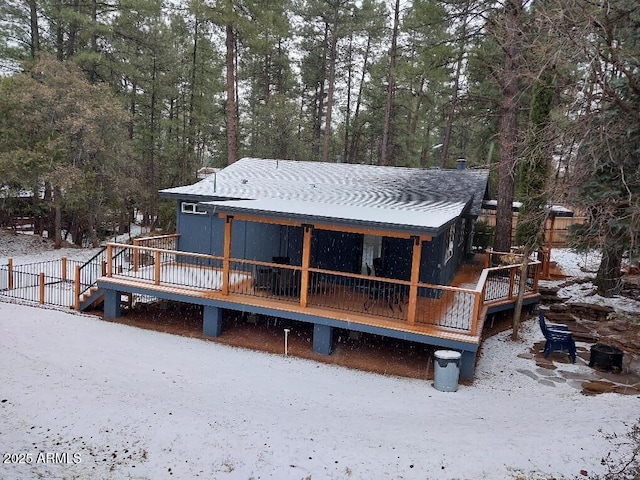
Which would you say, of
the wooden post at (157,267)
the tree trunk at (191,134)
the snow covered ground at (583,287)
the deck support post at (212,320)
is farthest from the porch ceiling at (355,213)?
the tree trunk at (191,134)

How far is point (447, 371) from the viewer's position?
26.7ft

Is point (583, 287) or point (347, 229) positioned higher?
point (347, 229)

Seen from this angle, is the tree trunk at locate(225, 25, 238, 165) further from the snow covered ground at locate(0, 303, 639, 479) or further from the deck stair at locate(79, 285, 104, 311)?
the snow covered ground at locate(0, 303, 639, 479)

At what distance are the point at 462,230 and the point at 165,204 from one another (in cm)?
1507

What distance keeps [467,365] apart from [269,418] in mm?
4043

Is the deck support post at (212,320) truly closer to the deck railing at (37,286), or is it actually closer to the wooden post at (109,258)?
the wooden post at (109,258)

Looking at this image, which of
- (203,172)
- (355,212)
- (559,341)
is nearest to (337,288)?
(355,212)

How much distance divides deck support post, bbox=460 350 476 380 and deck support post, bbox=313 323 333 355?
267cm

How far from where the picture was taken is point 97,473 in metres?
5.47

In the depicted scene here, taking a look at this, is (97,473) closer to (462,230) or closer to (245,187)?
(245,187)

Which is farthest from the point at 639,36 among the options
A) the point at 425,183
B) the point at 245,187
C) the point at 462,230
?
the point at 245,187

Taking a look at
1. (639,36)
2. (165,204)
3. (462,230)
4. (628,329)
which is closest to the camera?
(639,36)

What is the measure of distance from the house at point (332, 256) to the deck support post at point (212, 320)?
1.0 inches

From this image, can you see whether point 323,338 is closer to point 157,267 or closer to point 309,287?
point 309,287
